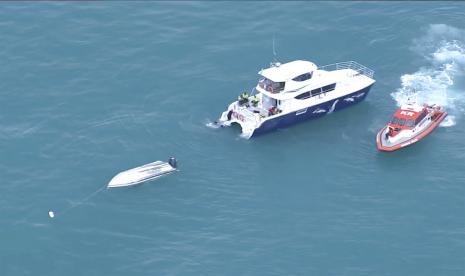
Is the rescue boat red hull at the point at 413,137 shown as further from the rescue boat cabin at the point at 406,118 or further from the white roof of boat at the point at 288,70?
the white roof of boat at the point at 288,70

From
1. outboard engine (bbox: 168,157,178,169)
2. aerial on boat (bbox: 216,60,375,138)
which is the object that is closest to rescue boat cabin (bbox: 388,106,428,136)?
aerial on boat (bbox: 216,60,375,138)

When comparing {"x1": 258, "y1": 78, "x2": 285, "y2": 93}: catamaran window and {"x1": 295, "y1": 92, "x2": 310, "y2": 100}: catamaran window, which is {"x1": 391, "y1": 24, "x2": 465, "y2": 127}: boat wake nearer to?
{"x1": 295, "y1": 92, "x2": 310, "y2": 100}: catamaran window

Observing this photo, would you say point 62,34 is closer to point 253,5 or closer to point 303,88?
point 253,5

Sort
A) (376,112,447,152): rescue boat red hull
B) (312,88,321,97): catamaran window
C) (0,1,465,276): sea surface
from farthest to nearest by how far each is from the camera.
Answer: (312,88,321,97): catamaran window → (376,112,447,152): rescue boat red hull → (0,1,465,276): sea surface

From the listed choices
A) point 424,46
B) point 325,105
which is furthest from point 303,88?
point 424,46

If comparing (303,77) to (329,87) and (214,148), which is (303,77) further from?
(214,148)

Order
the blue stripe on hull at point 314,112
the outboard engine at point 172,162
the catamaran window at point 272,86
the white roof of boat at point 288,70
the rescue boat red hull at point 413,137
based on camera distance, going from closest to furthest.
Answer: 1. the outboard engine at point 172,162
2. the rescue boat red hull at point 413,137
3. the blue stripe on hull at point 314,112
4. the white roof of boat at point 288,70
5. the catamaran window at point 272,86

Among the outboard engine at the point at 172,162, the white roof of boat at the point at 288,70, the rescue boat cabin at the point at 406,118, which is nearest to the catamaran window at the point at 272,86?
the white roof of boat at the point at 288,70

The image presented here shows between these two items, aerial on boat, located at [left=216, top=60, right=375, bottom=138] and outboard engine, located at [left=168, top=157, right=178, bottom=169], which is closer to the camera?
outboard engine, located at [left=168, top=157, right=178, bottom=169]
